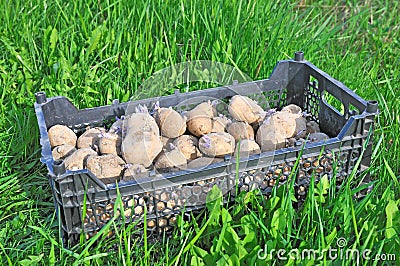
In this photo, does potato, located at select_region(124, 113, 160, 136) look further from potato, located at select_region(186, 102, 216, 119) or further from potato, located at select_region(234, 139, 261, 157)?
potato, located at select_region(234, 139, 261, 157)

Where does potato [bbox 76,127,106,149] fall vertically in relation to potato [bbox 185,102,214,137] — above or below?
below

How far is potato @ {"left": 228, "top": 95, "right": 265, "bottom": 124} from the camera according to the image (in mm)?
1986

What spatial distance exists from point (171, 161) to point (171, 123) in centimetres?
18

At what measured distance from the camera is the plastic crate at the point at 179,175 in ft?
5.29

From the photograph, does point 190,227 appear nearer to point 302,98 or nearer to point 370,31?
point 302,98

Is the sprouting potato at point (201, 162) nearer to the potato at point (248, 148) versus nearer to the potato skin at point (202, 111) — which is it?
the potato at point (248, 148)

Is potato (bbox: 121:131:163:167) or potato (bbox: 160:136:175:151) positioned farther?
potato (bbox: 160:136:175:151)

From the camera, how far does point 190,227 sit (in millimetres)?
1730

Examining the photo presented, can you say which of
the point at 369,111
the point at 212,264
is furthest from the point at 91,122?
the point at 369,111

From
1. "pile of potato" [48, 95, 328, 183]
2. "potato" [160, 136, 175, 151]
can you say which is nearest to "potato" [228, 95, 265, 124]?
"pile of potato" [48, 95, 328, 183]

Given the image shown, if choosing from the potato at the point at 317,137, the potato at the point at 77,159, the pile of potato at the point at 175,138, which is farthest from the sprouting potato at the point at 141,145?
the potato at the point at 317,137

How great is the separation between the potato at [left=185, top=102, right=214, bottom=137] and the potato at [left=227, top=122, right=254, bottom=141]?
0.23 ft

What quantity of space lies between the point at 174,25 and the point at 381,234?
4.50 ft

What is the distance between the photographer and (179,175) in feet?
5.38
